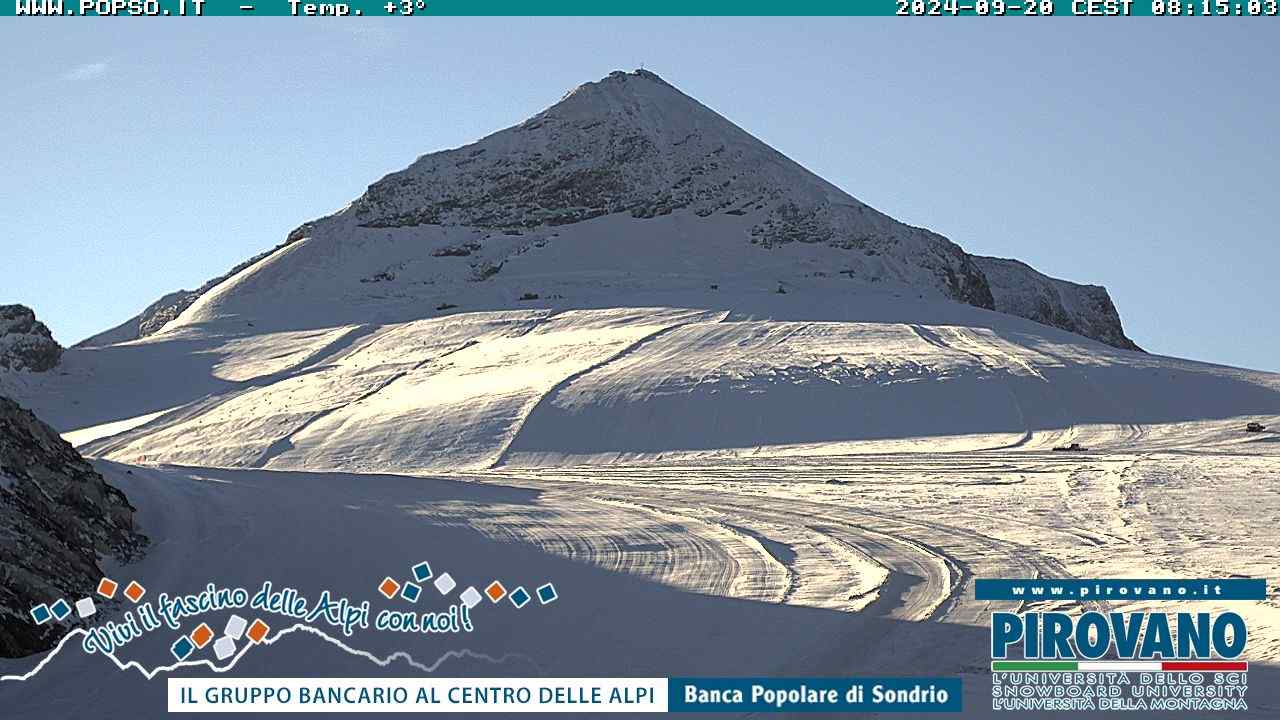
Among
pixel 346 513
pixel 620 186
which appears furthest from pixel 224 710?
pixel 620 186

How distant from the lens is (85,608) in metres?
8.57

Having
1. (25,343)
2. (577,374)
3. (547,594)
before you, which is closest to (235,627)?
(547,594)

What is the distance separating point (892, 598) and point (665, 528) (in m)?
4.32

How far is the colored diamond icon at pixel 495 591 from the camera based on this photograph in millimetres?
9906

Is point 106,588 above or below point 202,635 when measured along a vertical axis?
above

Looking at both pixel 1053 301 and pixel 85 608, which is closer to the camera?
pixel 85 608

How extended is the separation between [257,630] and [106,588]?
1.25 meters

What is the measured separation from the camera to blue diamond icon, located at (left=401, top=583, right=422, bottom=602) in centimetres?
978

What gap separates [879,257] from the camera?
174ft

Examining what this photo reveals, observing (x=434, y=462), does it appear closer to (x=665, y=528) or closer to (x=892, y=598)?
(x=665, y=528)

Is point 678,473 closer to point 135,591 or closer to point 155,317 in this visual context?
point 135,591

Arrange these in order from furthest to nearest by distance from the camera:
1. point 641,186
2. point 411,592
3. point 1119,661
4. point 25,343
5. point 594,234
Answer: point 641,186 < point 594,234 < point 25,343 < point 411,592 < point 1119,661

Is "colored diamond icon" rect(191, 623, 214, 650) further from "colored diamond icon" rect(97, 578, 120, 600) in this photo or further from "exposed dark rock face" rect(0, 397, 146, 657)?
"colored diamond icon" rect(97, 578, 120, 600)

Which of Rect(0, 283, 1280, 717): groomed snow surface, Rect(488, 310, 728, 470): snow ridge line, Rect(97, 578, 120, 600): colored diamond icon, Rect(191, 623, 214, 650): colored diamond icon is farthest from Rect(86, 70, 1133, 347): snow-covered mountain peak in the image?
Rect(191, 623, 214, 650): colored diamond icon
